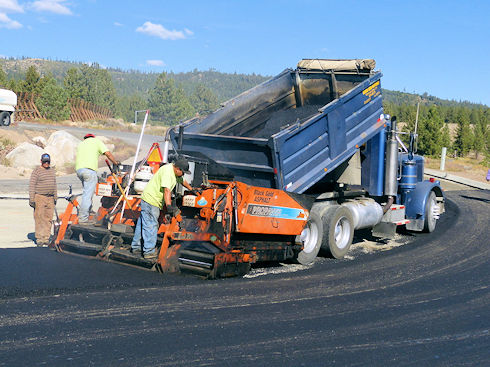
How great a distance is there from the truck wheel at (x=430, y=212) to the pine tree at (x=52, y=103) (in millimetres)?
43670

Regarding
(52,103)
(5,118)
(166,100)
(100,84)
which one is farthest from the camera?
(166,100)

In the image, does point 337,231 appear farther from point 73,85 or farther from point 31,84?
point 73,85

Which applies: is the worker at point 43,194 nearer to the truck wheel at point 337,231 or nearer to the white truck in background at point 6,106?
the truck wheel at point 337,231

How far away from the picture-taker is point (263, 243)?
7.54 metres

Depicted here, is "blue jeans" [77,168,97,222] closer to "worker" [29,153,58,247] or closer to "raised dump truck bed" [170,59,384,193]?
"worker" [29,153,58,247]

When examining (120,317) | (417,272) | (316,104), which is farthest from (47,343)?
(316,104)

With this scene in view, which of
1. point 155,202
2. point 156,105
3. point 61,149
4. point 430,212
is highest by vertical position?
point 156,105

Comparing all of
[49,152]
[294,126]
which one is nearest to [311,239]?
[294,126]

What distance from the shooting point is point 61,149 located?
25.9m

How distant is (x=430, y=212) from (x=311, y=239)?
404 cm

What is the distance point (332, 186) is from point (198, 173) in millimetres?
2534

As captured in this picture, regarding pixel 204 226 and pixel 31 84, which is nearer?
pixel 204 226

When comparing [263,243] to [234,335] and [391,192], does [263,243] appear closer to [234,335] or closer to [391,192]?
[234,335]

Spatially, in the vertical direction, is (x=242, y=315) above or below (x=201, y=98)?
below
